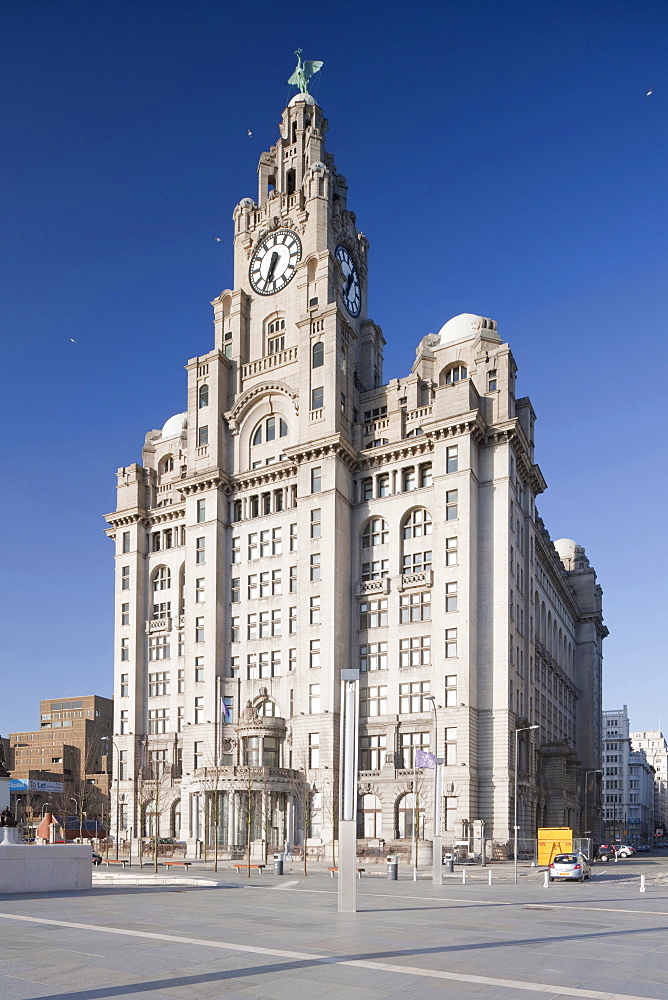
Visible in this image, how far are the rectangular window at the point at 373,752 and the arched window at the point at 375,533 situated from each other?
62.9 feet

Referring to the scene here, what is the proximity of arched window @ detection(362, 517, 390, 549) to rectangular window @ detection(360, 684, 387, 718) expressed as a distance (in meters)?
14.4

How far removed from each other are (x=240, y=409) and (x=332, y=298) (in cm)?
1599

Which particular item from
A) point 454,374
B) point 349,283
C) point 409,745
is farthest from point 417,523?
point 349,283

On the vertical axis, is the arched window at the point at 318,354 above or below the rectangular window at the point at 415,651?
above

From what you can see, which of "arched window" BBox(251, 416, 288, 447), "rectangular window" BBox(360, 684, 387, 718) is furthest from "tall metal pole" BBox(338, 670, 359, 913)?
"arched window" BBox(251, 416, 288, 447)

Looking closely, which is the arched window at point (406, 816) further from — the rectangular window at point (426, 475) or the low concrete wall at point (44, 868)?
the low concrete wall at point (44, 868)

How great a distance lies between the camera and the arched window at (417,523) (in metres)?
93.4

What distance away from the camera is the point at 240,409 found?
348ft

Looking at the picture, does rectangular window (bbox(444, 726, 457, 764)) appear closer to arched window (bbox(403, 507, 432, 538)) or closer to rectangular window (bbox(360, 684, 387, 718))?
rectangular window (bbox(360, 684, 387, 718))

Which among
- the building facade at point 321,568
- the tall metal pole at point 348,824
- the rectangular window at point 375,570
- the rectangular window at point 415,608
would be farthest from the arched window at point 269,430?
the tall metal pole at point 348,824

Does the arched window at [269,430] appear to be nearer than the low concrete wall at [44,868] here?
No

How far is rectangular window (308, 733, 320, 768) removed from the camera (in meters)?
89.6

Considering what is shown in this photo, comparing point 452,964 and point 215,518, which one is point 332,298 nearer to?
point 215,518

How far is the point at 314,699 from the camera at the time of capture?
9188 cm
